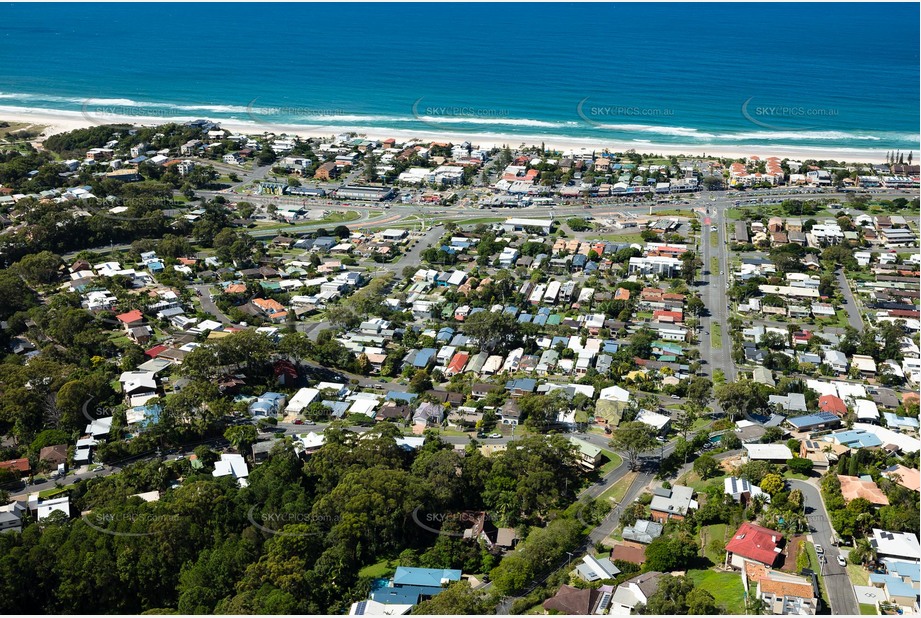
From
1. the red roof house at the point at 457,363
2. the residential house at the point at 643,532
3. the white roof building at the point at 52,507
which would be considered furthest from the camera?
the red roof house at the point at 457,363

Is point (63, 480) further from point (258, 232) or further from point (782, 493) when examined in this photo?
point (258, 232)

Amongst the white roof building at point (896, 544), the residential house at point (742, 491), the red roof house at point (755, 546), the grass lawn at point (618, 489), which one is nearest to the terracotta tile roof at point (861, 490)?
the white roof building at point (896, 544)

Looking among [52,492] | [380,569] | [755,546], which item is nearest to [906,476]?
[755,546]

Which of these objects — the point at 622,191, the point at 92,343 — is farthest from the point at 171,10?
the point at 92,343

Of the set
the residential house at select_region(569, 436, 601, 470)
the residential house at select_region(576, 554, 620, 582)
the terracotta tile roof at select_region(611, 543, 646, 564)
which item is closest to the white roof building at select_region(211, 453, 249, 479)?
the residential house at select_region(569, 436, 601, 470)

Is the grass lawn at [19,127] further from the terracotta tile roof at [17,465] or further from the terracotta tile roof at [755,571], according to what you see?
the terracotta tile roof at [755,571]
